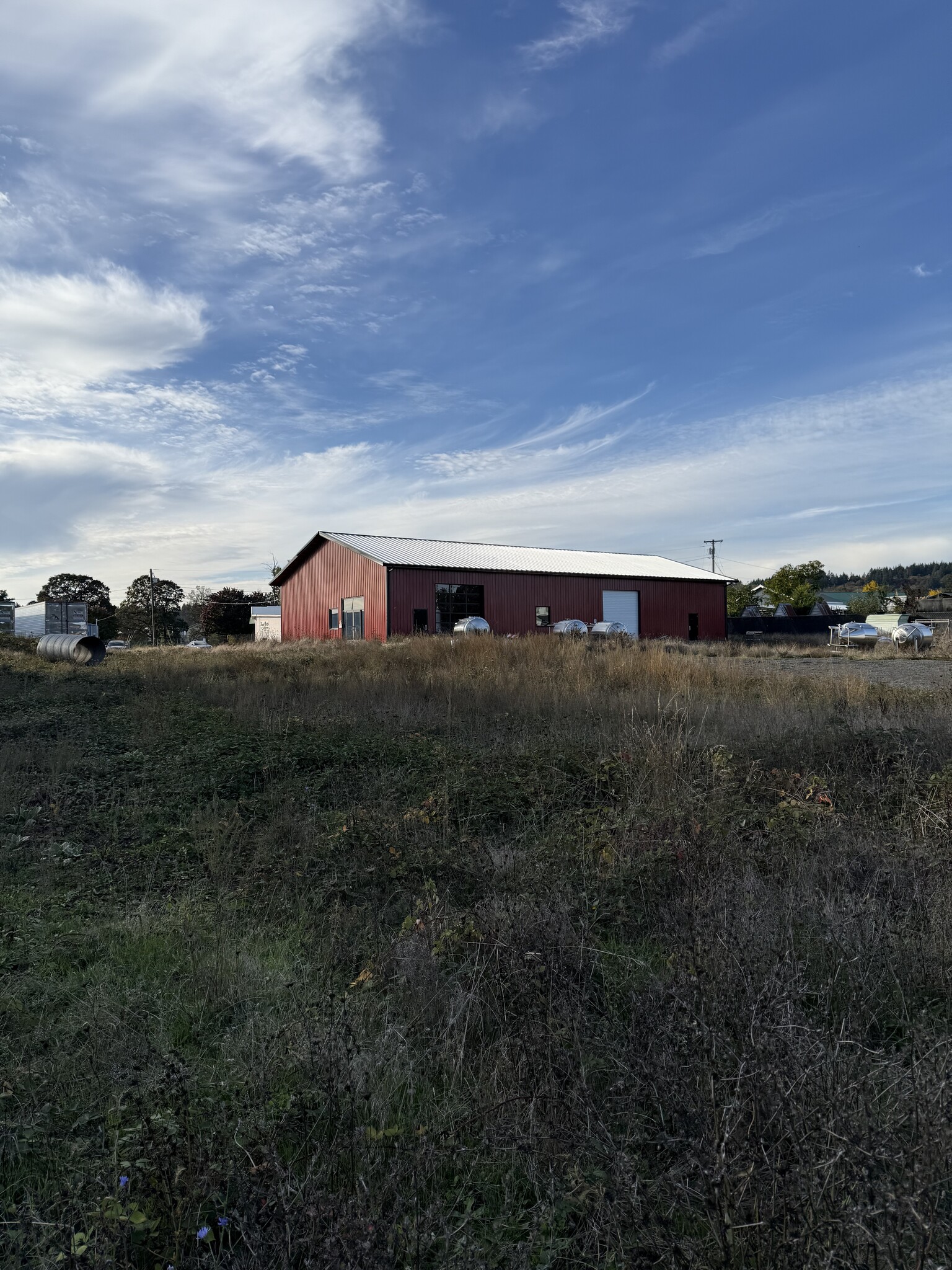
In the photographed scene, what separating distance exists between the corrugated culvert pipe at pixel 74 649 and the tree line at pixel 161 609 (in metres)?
33.9

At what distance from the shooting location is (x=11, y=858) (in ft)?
16.6

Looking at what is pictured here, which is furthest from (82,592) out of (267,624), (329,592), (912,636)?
(912,636)

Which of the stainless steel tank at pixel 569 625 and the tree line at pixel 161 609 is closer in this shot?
the stainless steel tank at pixel 569 625

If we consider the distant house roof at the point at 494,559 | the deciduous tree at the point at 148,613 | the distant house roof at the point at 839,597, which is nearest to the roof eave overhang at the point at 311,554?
the distant house roof at the point at 494,559

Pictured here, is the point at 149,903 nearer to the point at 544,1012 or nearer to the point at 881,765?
the point at 544,1012

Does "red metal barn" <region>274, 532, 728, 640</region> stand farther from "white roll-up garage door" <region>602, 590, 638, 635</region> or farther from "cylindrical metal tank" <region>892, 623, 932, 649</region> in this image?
"cylindrical metal tank" <region>892, 623, 932, 649</region>

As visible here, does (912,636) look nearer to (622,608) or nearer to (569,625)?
(622,608)

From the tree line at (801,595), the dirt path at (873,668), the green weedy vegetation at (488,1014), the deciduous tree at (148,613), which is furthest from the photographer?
the deciduous tree at (148,613)

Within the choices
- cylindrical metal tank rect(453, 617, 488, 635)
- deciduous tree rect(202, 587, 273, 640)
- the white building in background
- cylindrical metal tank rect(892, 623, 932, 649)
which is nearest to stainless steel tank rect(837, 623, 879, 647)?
cylindrical metal tank rect(892, 623, 932, 649)

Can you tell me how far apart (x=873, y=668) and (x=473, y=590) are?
16.0 meters

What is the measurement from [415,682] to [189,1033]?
9.83 metres

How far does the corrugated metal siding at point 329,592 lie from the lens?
1198 inches

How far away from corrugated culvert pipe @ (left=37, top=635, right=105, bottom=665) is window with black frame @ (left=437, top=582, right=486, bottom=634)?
12.8 m

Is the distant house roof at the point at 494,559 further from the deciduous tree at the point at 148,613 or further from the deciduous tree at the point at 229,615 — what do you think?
the deciduous tree at the point at 148,613
